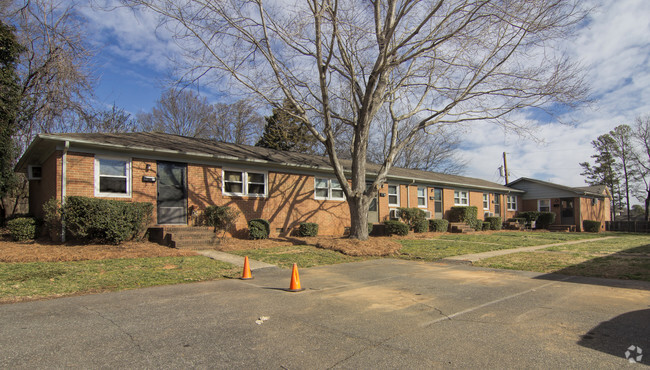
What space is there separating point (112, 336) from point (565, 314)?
579 cm

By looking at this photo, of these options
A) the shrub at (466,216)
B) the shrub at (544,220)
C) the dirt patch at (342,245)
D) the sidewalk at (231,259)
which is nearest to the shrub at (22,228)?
the sidewalk at (231,259)

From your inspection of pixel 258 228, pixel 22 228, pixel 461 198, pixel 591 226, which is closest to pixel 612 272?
pixel 258 228

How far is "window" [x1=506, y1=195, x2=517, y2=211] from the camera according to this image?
105 feet

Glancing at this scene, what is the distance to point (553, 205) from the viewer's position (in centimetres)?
3183

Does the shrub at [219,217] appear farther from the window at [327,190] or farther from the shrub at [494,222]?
the shrub at [494,222]

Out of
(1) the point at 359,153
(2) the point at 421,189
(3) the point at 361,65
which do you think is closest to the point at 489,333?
(1) the point at 359,153

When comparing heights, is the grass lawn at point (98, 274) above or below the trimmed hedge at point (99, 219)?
below

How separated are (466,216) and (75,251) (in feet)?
71.3

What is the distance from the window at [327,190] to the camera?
59.6 ft

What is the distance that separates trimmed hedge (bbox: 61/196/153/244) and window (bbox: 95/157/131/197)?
99 cm

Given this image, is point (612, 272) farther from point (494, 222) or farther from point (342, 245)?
point (494, 222)

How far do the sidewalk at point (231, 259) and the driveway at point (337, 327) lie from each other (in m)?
2.09

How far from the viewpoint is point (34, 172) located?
14.7 meters

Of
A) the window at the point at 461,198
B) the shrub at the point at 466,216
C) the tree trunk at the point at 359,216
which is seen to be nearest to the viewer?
the tree trunk at the point at 359,216
